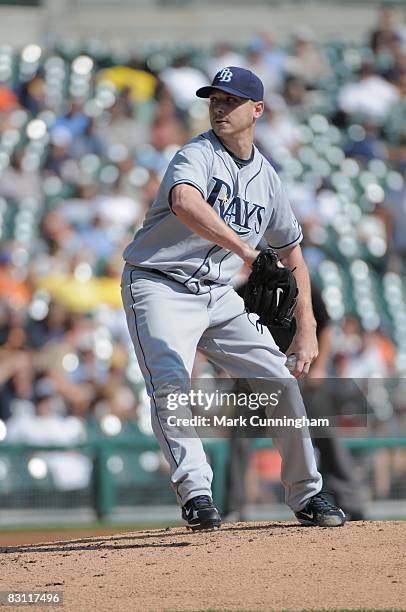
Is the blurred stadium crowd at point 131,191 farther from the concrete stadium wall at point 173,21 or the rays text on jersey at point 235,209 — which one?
the rays text on jersey at point 235,209

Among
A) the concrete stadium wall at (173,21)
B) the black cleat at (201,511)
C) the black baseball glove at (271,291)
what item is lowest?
the black cleat at (201,511)

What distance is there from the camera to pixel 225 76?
185 inches

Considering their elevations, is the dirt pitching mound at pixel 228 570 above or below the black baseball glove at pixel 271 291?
below

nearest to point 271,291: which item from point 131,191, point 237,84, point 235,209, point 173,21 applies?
point 235,209

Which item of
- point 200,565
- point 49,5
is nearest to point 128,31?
point 49,5

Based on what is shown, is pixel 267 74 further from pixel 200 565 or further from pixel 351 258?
pixel 200 565

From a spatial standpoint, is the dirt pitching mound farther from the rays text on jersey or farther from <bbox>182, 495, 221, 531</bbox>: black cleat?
the rays text on jersey

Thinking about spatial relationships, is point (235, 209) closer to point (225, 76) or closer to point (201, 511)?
point (225, 76)

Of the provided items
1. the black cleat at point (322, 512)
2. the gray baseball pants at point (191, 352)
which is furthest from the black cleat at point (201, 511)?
the black cleat at point (322, 512)

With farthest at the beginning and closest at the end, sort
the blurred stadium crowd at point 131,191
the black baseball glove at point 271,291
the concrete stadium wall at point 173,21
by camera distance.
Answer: the concrete stadium wall at point 173,21, the blurred stadium crowd at point 131,191, the black baseball glove at point 271,291

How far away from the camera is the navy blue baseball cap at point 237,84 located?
466 cm

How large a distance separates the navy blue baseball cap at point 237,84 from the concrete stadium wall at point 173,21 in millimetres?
11895

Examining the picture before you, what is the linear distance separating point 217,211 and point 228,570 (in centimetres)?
142

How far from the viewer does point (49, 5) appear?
54.1 ft
